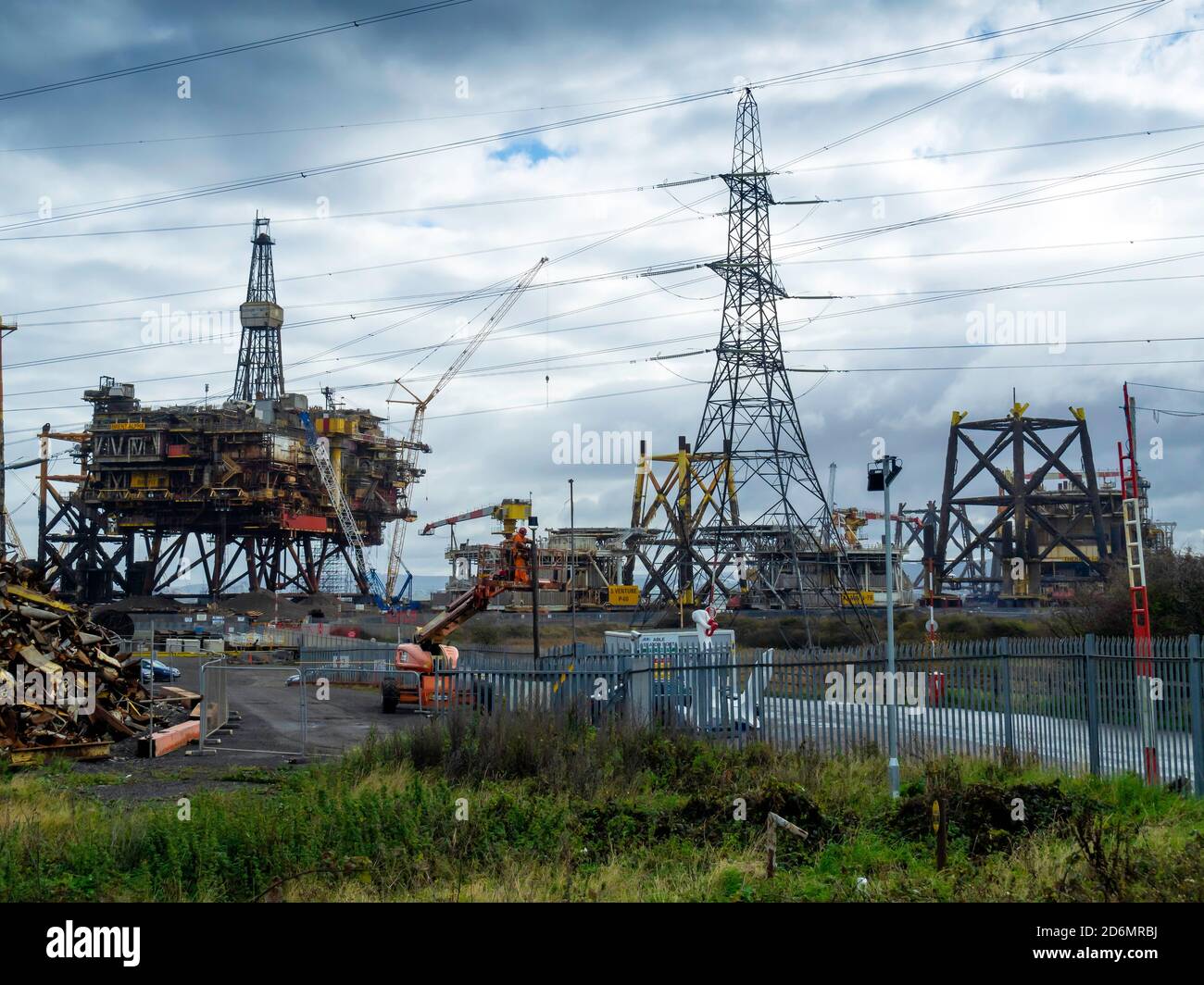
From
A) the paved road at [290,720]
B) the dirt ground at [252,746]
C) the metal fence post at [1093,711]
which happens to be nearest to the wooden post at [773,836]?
the metal fence post at [1093,711]

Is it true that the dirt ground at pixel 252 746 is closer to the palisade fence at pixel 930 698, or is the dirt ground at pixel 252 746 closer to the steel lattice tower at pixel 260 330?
the palisade fence at pixel 930 698

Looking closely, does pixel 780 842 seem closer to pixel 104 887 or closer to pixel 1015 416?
pixel 104 887

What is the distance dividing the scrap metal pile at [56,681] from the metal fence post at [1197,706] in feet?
60.0

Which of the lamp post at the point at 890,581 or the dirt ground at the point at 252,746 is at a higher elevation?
the lamp post at the point at 890,581

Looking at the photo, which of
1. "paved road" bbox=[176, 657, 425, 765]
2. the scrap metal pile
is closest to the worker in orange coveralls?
"paved road" bbox=[176, 657, 425, 765]

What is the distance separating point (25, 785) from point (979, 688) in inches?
568

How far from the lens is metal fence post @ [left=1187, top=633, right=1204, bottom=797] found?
1609 cm

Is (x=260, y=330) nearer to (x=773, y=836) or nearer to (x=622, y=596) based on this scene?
(x=622, y=596)

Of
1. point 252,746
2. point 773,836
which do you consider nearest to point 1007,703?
point 773,836

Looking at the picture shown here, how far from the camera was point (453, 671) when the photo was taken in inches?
802

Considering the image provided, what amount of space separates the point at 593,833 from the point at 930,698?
24.2 ft

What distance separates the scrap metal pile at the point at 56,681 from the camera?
19.9 m

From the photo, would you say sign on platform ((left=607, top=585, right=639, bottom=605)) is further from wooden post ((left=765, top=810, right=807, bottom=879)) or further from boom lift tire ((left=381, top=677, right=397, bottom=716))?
wooden post ((left=765, top=810, right=807, bottom=879))
